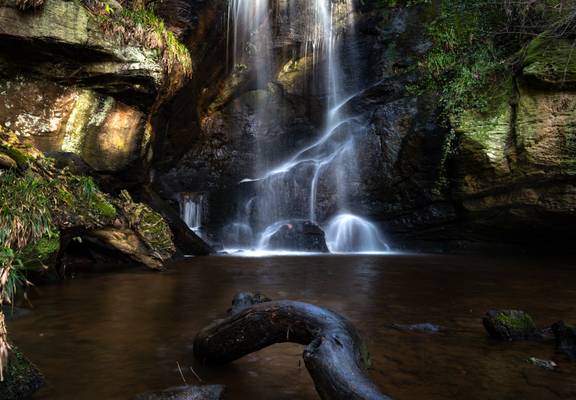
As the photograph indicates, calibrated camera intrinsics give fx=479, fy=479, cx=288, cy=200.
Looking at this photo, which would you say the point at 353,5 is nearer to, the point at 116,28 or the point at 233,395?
the point at 116,28

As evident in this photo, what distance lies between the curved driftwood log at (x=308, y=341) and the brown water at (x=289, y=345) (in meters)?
0.23

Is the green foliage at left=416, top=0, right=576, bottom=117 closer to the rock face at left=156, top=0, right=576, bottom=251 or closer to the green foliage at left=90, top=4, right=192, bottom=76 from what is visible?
the rock face at left=156, top=0, right=576, bottom=251

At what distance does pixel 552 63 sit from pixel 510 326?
29.1 ft

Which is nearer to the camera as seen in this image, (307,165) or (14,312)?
(14,312)

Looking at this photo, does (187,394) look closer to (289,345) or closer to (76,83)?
(289,345)

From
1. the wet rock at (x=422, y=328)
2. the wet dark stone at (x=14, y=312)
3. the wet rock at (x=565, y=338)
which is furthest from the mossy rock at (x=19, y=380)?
the wet rock at (x=565, y=338)

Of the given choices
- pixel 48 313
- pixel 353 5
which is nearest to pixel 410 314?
pixel 48 313

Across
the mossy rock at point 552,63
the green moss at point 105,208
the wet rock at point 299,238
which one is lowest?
the wet rock at point 299,238

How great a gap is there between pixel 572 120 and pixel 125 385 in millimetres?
11339

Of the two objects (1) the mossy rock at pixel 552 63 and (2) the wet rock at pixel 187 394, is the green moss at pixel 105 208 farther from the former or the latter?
(1) the mossy rock at pixel 552 63

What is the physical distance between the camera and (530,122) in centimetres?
1156

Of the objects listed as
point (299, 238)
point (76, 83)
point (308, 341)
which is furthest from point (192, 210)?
point (308, 341)

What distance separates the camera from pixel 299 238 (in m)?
14.3

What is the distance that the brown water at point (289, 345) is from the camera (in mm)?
3490
